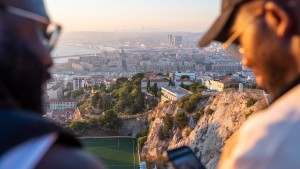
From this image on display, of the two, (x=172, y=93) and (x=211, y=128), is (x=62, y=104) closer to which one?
(x=172, y=93)

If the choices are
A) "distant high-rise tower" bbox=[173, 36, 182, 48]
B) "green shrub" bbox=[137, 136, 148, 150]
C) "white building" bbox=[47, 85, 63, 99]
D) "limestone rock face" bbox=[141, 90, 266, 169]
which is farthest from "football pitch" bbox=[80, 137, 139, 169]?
"distant high-rise tower" bbox=[173, 36, 182, 48]

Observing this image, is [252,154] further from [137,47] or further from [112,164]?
[137,47]

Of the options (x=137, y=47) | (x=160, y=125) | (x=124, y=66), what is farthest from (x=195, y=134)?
(x=137, y=47)

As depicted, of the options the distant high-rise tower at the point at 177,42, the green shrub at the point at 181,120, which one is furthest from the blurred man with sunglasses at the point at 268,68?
the distant high-rise tower at the point at 177,42

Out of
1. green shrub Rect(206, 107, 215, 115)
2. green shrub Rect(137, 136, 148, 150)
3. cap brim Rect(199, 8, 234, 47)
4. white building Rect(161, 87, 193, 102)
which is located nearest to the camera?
cap brim Rect(199, 8, 234, 47)

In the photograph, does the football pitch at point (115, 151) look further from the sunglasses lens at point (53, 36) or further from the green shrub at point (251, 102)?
the sunglasses lens at point (53, 36)

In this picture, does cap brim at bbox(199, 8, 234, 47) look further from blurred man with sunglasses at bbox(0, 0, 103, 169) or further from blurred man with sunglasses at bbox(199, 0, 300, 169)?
blurred man with sunglasses at bbox(0, 0, 103, 169)
